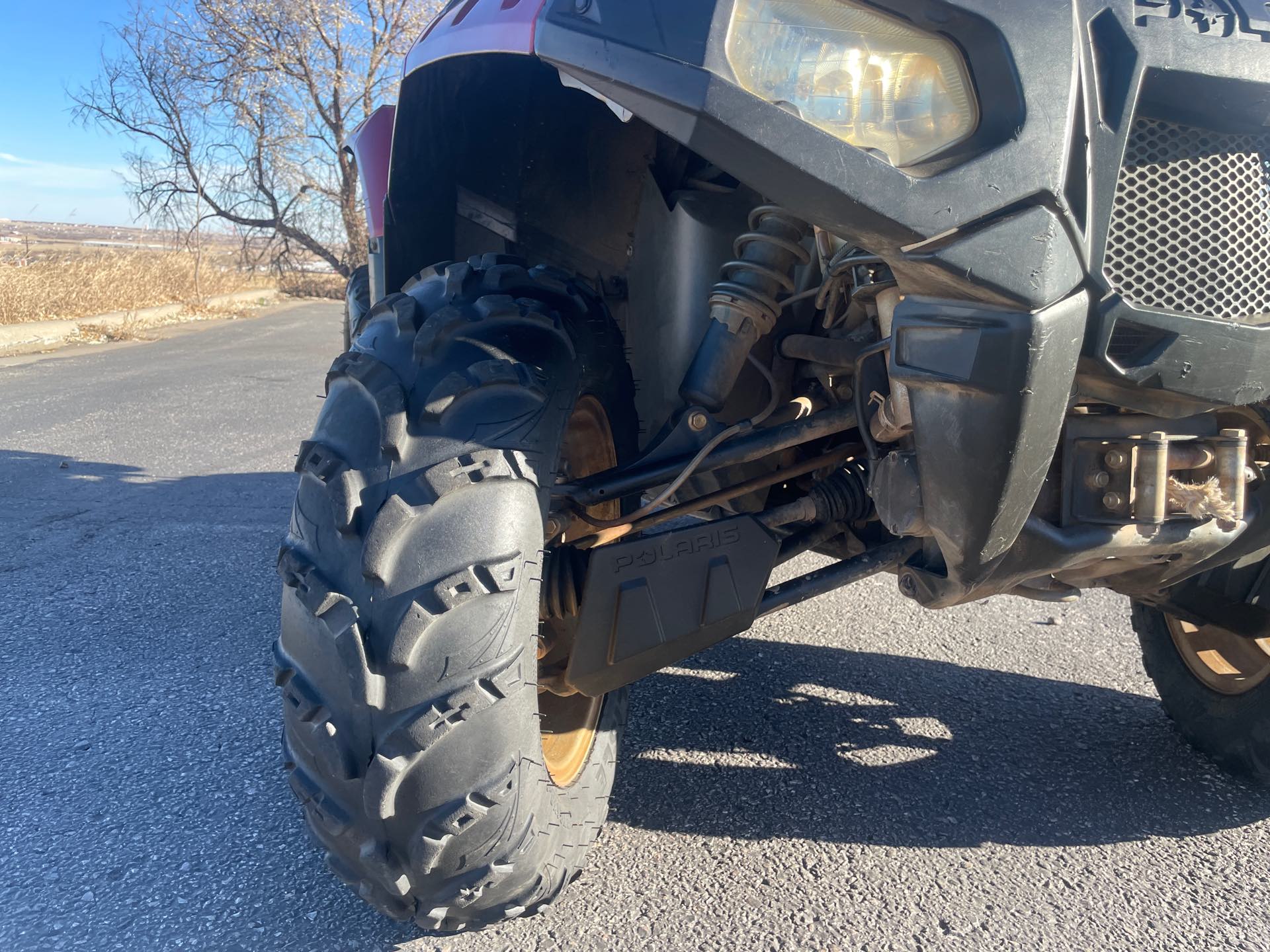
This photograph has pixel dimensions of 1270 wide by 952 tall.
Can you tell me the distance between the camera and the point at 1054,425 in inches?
52.3

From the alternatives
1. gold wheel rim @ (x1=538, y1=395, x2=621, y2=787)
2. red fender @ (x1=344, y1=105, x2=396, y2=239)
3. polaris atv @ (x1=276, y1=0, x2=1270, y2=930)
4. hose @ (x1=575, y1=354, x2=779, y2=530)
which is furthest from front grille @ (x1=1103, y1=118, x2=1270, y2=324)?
red fender @ (x1=344, y1=105, x2=396, y2=239)

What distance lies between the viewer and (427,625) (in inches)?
56.2

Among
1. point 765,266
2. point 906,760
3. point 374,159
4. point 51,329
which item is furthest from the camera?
point 51,329

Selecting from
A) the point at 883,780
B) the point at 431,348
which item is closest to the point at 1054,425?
the point at 431,348

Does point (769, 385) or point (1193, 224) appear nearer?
point (1193, 224)

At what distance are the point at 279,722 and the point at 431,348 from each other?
144 cm

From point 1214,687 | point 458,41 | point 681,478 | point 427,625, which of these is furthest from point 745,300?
point 1214,687

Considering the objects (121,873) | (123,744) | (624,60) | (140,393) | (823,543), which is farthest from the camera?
(140,393)

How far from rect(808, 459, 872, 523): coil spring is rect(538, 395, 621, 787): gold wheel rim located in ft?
1.49

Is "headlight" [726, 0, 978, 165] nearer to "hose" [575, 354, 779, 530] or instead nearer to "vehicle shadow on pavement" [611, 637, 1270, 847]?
"hose" [575, 354, 779, 530]

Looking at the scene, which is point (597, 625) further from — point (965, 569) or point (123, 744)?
point (123, 744)

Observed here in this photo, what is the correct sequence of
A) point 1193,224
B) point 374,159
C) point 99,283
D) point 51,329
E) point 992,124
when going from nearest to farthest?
1. point 992,124
2. point 1193,224
3. point 374,159
4. point 51,329
5. point 99,283

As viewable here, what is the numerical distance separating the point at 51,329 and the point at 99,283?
2191 mm

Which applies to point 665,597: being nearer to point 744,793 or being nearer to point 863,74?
point 744,793
